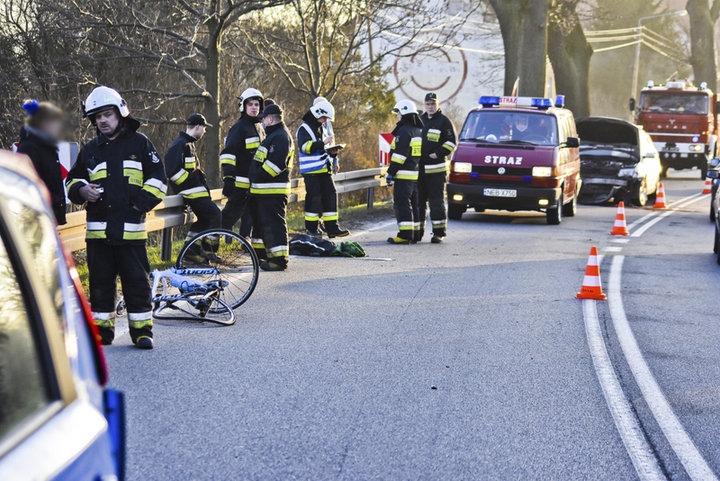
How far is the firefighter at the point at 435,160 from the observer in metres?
14.1

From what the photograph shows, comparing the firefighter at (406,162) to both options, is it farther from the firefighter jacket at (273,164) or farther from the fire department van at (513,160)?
the fire department van at (513,160)

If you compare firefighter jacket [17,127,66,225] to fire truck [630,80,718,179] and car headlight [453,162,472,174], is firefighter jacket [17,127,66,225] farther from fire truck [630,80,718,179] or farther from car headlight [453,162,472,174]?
fire truck [630,80,718,179]

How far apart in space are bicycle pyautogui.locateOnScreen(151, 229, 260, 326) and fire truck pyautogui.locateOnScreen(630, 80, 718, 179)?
86.1ft

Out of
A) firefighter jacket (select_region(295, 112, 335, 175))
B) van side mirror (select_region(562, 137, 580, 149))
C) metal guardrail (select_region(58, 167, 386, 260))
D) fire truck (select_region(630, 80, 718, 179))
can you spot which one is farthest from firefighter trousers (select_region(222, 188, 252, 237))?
fire truck (select_region(630, 80, 718, 179))

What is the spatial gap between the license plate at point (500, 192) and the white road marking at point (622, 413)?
8886 millimetres

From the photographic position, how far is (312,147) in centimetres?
1290

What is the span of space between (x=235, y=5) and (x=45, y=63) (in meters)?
3.92

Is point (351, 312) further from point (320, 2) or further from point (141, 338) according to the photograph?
point (320, 2)

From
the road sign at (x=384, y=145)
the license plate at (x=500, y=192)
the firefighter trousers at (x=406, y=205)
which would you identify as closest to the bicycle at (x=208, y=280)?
the firefighter trousers at (x=406, y=205)

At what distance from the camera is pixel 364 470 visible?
179 inches

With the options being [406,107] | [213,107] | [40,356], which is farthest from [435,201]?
[40,356]

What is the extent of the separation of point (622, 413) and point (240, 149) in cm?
728

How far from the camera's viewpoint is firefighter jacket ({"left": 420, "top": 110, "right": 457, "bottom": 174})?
14.1 meters

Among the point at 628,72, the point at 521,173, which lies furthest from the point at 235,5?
the point at 628,72
